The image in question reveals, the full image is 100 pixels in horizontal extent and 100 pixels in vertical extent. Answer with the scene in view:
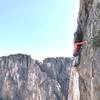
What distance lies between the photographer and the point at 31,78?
12650 centimetres

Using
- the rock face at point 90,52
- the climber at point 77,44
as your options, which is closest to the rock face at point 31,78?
the climber at point 77,44

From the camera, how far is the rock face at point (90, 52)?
128ft

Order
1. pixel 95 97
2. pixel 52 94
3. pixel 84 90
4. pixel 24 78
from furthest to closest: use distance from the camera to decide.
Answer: pixel 24 78 → pixel 52 94 → pixel 84 90 → pixel 95 97

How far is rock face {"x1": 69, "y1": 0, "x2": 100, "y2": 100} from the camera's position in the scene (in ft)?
128

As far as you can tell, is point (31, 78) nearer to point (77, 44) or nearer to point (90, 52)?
point (77, 44)

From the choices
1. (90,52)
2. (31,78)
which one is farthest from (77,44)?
(31,78)

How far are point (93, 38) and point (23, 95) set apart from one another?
286 ft

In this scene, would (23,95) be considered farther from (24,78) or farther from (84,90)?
(84,90)

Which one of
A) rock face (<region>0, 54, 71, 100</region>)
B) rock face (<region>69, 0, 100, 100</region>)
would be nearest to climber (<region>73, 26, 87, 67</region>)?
rock face (<region>69, 0, 100, 100</region>)

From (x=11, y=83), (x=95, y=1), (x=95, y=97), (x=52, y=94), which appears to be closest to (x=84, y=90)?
(x=95, y=97)

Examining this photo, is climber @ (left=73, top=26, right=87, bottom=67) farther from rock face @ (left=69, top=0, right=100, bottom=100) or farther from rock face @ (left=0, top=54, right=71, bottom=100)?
rock face @ (left=0, top=54, right=71, bottom=100)

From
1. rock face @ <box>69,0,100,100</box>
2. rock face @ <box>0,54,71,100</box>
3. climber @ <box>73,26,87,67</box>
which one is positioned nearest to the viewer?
rock face @ <box>69,0,100,100</box>

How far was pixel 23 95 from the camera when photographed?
125 meters

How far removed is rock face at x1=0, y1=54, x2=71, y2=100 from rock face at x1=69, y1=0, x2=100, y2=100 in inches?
2935
